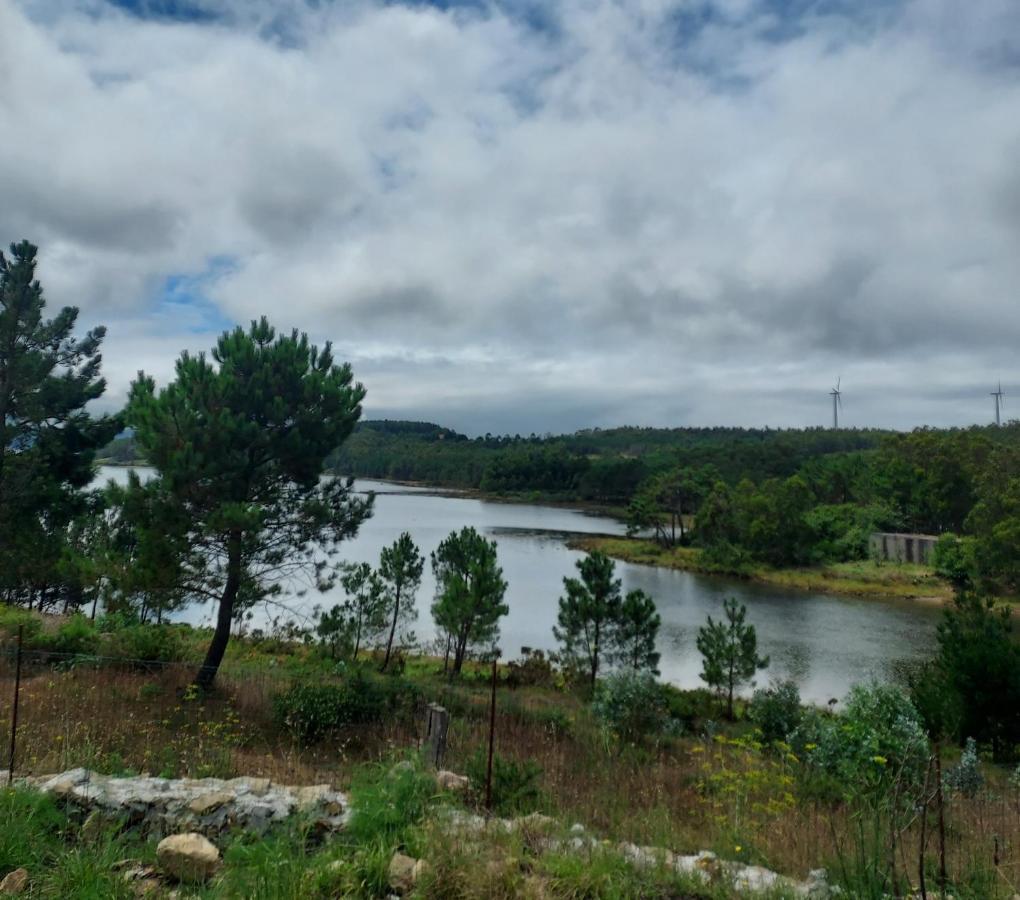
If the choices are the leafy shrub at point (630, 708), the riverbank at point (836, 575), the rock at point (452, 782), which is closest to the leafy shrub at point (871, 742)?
the leafy shrub at point (630, 708)

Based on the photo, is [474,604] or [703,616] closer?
[474,604]

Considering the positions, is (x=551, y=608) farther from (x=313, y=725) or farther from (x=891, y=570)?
(x=891, y=570)

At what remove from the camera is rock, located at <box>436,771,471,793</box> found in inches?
201

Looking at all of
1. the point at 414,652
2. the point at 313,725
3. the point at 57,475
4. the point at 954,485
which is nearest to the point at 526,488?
the point at 954,485

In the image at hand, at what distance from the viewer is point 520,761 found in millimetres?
6473

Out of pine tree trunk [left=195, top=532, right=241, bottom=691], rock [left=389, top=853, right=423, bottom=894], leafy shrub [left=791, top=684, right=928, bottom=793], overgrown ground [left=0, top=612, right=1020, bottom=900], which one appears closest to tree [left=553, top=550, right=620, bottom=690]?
overgrown ground [left=0, top=612, right=1020, bottom=900]

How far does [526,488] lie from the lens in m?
104

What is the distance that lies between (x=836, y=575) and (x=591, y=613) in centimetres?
3556

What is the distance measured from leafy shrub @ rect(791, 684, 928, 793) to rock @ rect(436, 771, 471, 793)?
411 centimetres

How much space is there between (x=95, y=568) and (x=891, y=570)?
165ft

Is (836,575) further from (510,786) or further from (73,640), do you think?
(510,786)

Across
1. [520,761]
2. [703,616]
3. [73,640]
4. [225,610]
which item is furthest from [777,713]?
[703,616]

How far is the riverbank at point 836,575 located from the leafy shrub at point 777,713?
2766 centimetres

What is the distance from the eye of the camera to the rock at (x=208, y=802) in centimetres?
462
